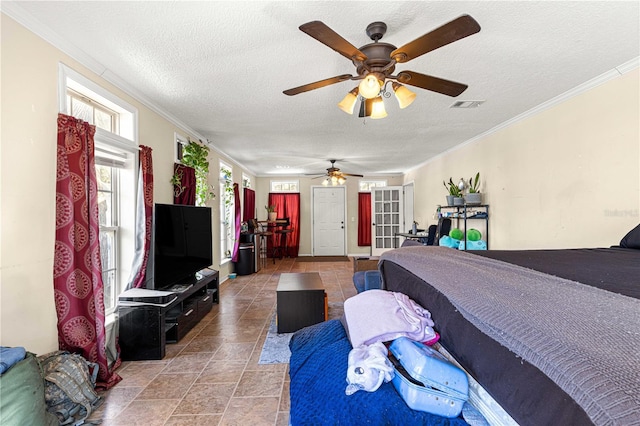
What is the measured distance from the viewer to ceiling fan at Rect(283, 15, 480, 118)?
1365 millimetres

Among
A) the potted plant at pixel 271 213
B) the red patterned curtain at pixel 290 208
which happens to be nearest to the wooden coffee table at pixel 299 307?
the potted plant at pixel 271 213

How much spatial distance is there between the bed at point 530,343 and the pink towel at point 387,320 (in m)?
0.07

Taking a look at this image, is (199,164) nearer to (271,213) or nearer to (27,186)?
(27,186)

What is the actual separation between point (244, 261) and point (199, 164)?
2.57m

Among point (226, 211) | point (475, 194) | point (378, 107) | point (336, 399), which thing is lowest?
point (336, 399)

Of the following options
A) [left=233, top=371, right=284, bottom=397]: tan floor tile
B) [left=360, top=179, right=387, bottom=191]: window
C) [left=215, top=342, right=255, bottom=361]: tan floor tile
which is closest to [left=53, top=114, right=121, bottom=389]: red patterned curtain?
[left=215, top=342, right=255, bottom=361]: tan floor tile

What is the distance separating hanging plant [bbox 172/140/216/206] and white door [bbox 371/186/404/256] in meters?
4.44

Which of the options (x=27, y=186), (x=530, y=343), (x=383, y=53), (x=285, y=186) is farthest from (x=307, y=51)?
(x=285, y=186)

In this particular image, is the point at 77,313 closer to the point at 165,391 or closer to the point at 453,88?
the point at 165,391

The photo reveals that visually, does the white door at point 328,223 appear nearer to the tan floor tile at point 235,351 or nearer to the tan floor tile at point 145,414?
the tan floor tile at point 235,351

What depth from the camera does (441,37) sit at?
144 centimetres

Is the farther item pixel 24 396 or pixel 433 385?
pixel 24 396

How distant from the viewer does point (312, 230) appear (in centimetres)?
851

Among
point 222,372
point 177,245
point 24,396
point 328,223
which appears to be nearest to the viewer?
point 24,396
